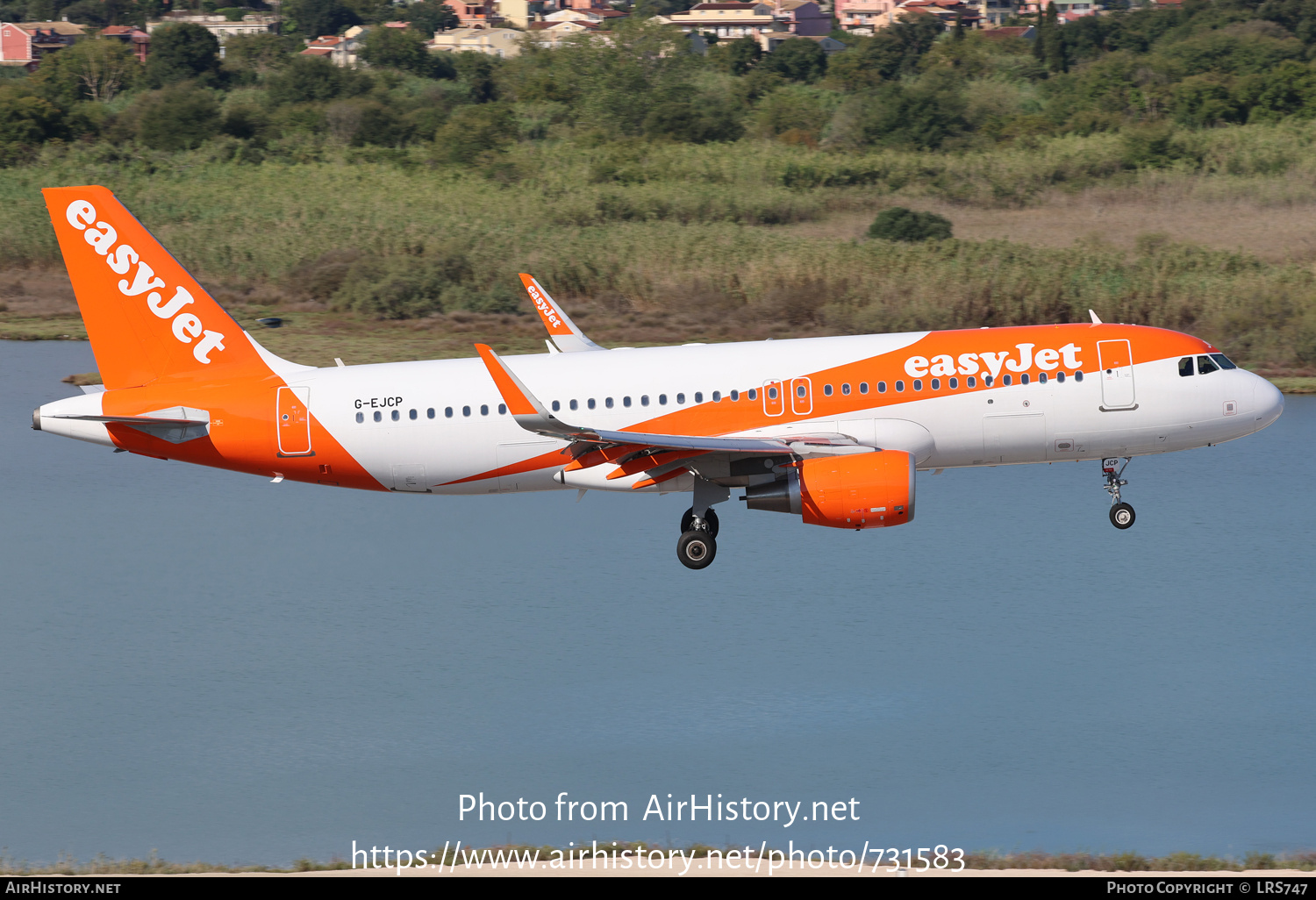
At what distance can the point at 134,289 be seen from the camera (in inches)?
1335

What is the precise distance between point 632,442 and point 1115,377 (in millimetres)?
10426

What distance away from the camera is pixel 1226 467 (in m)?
49.1

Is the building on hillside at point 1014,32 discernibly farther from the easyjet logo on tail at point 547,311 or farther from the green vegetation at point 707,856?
the green vegetation at point 707,856

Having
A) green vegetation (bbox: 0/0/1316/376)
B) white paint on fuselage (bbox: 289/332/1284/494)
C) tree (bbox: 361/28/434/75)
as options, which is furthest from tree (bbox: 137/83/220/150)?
white paint on fuselage (bbox: 289/332/1284/494)

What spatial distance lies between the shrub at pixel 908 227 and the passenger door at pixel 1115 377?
138ft

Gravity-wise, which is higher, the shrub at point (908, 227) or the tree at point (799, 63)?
the tree at point (799, 63)

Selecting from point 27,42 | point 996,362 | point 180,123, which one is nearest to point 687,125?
point 180,123

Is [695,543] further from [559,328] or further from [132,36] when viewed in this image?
[132,36]

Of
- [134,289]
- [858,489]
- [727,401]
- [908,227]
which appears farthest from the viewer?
[908,227]

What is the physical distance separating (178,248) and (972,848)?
6125 cm

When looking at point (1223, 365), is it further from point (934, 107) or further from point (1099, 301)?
point (934, 107)

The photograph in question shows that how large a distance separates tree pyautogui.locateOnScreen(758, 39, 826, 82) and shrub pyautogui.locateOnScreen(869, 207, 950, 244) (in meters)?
73.3

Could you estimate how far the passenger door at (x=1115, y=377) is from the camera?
32594mm

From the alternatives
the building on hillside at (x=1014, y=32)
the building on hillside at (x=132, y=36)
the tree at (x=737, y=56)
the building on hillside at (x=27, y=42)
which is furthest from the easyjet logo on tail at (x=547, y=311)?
the building on hillside at (x=27, y=42)
